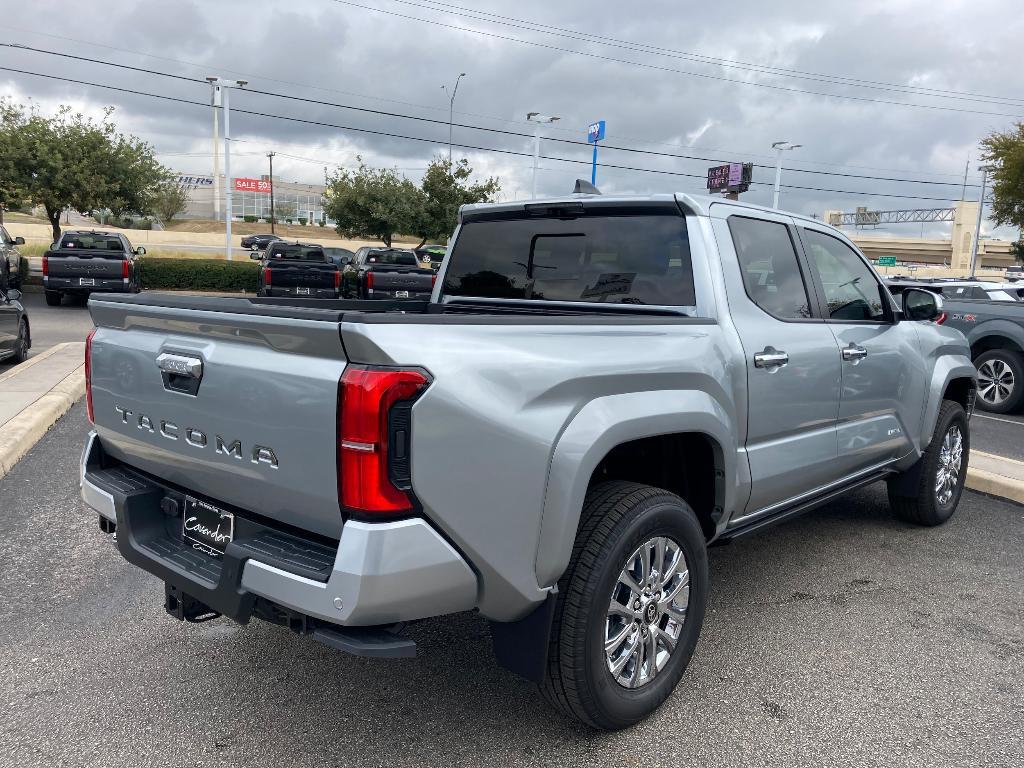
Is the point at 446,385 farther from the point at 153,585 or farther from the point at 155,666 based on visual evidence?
the point at 153,585

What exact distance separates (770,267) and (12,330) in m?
9.55

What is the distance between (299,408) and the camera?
7.32ft

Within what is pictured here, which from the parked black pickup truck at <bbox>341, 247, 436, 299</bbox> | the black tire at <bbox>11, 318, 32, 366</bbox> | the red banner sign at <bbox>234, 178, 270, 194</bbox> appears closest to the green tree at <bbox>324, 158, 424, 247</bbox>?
the parked black pickup truck at <bbox>341, 247, 436, 299</bbox>

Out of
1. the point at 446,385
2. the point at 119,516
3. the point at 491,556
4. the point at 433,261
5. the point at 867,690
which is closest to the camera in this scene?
the point at 446,385

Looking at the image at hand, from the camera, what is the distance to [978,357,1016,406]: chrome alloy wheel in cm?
1020

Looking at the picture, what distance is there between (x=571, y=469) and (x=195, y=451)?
3.91 feet

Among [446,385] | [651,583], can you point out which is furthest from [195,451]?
[651,583]

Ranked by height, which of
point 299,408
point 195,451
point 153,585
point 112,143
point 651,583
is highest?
point 112,143

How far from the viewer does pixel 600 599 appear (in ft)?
8.55

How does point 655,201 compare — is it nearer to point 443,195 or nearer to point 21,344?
point 21,344

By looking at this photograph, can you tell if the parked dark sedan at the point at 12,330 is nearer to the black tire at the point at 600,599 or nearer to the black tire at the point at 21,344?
the black tire at the point at 21,344

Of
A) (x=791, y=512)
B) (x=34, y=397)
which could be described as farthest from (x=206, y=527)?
(x=34, y=397)

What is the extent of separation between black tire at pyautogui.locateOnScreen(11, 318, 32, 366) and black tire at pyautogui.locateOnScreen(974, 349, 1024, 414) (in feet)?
39.9

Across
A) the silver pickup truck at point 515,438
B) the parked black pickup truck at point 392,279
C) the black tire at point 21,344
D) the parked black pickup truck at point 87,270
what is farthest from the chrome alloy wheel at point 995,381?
the parked black pickup truck at point 87,270
